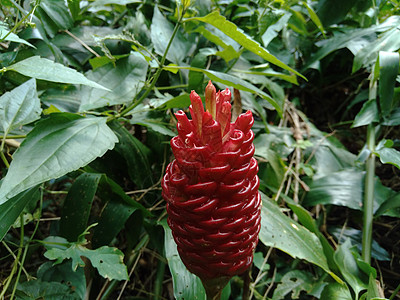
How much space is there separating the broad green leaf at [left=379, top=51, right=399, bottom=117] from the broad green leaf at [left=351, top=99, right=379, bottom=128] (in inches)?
2.0

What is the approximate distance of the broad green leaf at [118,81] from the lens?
3.62 ft

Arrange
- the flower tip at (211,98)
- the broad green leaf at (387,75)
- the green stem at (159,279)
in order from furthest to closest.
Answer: the broad green leaf at (387,75) → the green stem at (159,279) → the flower tip at (211,98)

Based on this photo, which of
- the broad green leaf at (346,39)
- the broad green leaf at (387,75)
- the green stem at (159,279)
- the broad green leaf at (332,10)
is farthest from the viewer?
the broad green leaf at (332,10)

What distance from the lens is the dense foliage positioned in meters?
0.89

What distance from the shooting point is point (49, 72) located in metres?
0.80

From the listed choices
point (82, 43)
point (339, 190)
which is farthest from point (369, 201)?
point (82, 43)

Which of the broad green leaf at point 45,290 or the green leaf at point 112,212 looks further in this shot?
the green leaf at point 112,212

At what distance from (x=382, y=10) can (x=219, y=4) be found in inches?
30.9

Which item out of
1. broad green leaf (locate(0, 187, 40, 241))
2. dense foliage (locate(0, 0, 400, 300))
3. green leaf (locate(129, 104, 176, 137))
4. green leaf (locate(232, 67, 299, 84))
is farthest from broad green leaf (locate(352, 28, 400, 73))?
broad green leaf (locate(0, 187, 40, 241))

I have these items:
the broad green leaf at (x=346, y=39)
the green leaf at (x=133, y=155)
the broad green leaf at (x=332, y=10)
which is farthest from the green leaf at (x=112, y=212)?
the broad green leaf at (x=332, y=10)

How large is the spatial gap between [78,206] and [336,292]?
760 millimetres

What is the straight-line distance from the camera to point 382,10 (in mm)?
1767

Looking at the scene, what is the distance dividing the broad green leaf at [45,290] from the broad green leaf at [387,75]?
1219 mm

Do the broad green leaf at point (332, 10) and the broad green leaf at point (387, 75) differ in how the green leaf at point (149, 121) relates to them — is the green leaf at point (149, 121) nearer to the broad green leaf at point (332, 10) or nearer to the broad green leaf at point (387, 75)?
the broad green leaf at point (387, 75)
